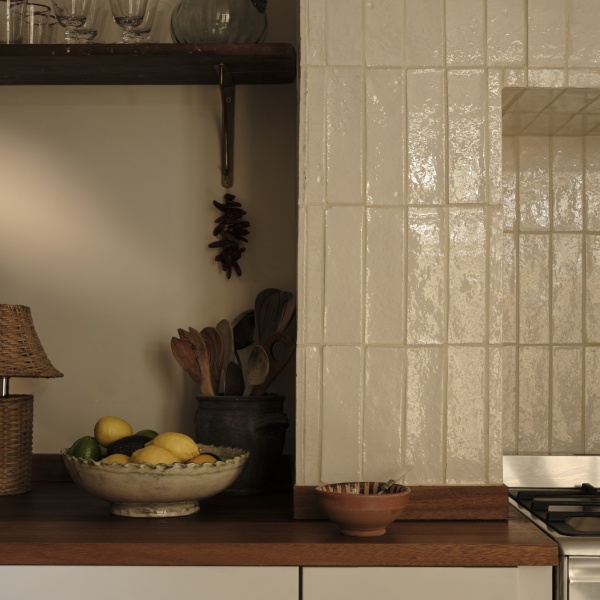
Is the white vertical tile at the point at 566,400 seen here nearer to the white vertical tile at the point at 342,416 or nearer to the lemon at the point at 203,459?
the white vertical tile at the point at 342,416

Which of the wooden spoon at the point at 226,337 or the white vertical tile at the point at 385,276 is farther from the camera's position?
the wooden spoon at the point at 226,337

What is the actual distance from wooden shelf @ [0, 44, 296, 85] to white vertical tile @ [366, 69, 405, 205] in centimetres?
30

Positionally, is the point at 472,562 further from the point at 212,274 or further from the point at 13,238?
the point at 13,238

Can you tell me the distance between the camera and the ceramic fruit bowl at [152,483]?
147 cm

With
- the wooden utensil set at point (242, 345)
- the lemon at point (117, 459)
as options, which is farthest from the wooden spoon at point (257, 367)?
the lemon at point (117, 459)

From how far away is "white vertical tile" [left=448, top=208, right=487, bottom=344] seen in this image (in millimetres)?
1534

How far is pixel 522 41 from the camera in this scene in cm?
155

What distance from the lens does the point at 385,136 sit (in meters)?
1.55

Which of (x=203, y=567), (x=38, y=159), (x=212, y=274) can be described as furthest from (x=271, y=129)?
(x=203, y=567)

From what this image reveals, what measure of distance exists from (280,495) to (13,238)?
83 centimetres

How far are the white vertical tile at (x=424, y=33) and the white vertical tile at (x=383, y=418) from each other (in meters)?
0.52

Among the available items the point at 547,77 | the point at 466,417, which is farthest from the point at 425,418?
the point at 547,77

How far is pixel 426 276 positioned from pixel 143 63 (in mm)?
770

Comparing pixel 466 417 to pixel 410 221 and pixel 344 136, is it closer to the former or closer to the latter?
pixel 410 221
